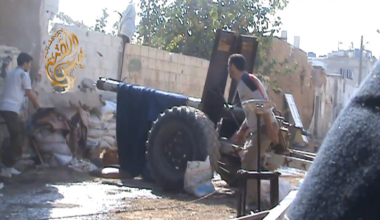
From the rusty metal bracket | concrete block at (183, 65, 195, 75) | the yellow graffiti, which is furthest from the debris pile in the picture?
concrete block at (183, 65, 195, 75)

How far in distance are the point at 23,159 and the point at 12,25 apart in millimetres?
2141

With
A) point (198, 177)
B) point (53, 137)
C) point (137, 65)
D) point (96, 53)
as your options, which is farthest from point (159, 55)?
point (198, 177)

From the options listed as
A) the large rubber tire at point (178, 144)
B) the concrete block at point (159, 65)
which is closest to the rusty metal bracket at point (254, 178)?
the large rubber tire at point (178, 144)

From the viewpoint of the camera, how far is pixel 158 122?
273 inches

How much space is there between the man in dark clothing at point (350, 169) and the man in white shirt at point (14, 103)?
7.16 m

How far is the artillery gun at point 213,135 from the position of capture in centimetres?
635

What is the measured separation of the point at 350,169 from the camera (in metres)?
0.88

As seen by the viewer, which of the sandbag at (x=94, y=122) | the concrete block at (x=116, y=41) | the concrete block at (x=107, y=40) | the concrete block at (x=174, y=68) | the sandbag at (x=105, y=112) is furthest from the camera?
the concrete block at (x=174, y=68)

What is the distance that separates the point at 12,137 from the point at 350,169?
7310 millimetres

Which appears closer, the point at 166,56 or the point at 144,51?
the point at 144,51

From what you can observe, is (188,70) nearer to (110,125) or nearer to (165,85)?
(165,85)

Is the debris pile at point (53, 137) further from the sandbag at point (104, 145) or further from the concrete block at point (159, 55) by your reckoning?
the concrete block at point (159, 55)

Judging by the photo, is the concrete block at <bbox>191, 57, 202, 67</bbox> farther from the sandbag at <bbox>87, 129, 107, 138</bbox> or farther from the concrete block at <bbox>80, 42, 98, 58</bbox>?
the sandbag at <bbox>87, 129, 107, 138</bbox>

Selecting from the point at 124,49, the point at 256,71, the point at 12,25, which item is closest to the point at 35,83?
the point at 12,25
